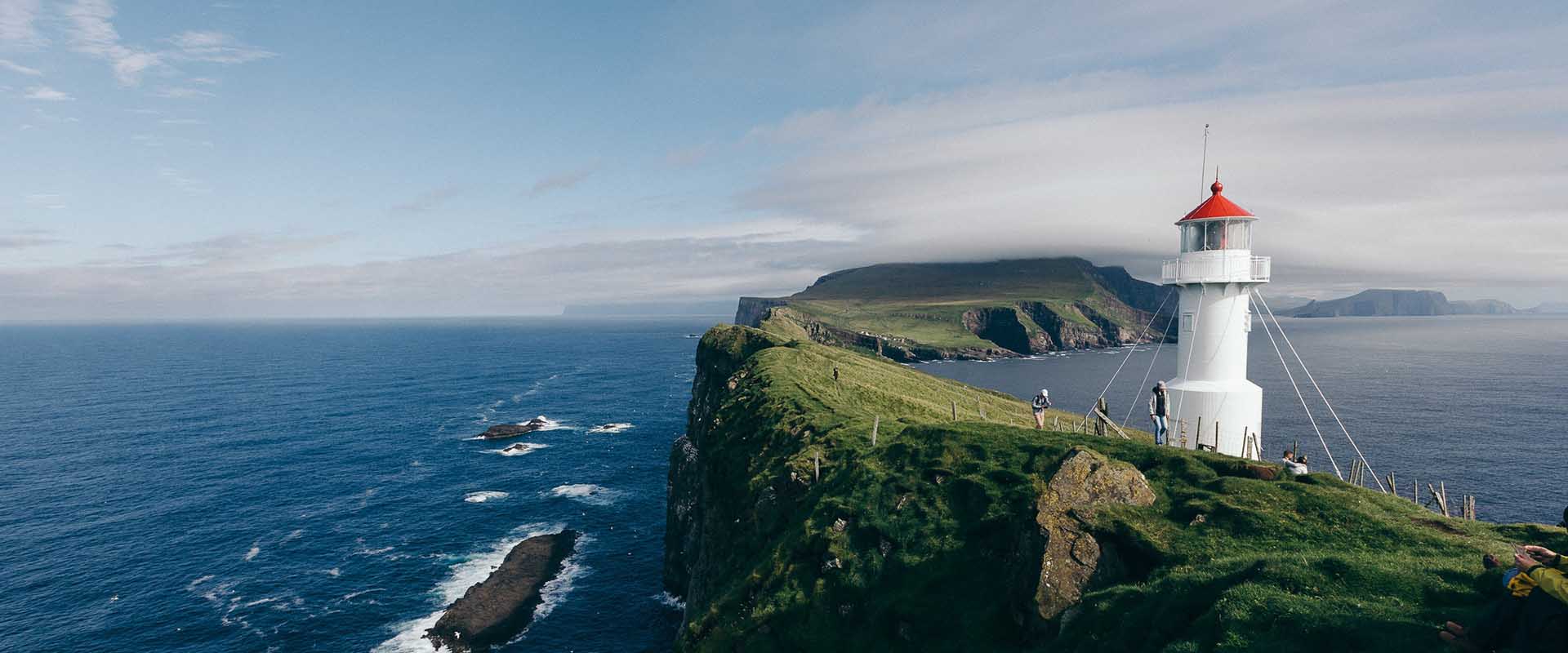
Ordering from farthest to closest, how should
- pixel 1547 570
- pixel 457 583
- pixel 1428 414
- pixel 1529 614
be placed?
pixel 1428 414
pixel 457 583
pixel 1529 614
pixel 1547 570

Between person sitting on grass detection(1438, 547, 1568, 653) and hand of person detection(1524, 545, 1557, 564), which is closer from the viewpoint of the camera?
person sitting on grass detection(1438, 547, 1568, 653)

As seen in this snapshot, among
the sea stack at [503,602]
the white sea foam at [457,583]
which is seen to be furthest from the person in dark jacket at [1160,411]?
the white sea foam at [457,583]

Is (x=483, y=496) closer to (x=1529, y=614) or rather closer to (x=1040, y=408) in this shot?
(x=1040, y=408)

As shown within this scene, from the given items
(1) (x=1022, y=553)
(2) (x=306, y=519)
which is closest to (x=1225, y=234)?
A: (1) (x=1022, y=553)

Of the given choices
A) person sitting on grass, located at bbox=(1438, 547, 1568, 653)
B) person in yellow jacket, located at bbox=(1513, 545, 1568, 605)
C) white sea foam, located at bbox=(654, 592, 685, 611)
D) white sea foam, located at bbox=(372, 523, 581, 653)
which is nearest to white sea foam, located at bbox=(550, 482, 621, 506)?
white sea foam, located at bbox=(372, 523, 581, 653)

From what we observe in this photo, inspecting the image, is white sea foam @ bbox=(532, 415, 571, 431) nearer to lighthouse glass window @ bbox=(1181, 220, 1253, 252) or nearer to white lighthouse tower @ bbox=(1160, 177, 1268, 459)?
white lighthouse tower @ bbox=(1160, 177, 1268, 459)

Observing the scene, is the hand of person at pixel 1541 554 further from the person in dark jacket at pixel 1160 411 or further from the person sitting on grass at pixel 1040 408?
the person sitting on grass at pixel 1040 408
